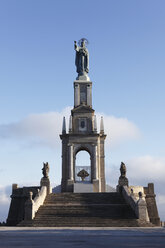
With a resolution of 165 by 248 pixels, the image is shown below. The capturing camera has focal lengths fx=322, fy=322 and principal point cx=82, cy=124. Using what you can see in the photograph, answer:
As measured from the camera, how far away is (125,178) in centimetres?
3162

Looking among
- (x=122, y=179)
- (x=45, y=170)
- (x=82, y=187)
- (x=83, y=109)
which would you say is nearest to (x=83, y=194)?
(x=122, y=179)

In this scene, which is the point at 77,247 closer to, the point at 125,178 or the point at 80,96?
the point at 125,178

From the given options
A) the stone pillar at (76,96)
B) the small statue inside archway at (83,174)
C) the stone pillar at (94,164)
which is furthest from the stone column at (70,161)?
the stone pillar at (76,96)

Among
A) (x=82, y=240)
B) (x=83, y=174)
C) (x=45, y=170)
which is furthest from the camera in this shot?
(x=83, y=174)

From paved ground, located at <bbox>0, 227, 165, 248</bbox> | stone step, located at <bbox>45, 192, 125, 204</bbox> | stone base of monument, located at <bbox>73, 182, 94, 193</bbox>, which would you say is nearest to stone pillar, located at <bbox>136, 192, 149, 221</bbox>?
stone step, located at <bbox>45, 192, 125, 204</bbox>

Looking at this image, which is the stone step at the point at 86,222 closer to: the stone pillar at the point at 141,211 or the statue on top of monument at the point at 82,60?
the stone pillar at the point at 141,211

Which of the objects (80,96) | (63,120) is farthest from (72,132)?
(80,96)

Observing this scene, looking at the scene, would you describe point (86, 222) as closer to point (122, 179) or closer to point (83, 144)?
point (122, 179)

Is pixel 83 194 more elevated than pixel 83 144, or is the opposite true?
pixel 83 144

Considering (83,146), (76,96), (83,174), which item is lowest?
(83,174)

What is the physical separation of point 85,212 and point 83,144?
16408 millimetres

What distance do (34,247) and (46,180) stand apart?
77.4 feet

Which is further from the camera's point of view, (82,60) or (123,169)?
(82,60)

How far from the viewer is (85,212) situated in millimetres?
23875
